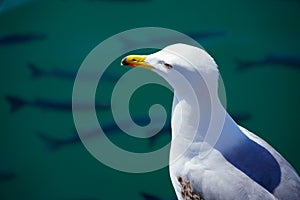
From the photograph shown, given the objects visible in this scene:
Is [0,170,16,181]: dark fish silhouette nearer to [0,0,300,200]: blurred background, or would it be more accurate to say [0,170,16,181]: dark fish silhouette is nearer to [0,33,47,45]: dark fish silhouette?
[0,0,300,200]: blurred background

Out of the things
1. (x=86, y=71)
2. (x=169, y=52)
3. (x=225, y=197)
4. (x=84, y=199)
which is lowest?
(x=84, y=199)

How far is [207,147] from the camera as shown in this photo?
133 cm

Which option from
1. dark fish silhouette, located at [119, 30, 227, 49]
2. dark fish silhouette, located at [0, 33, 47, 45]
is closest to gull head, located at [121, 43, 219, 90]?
dark fish silhouette, located at [119, 30, 227, 49]

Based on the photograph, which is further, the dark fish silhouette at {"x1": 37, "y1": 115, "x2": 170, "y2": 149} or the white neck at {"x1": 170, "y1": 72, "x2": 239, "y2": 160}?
the dark fish silhouette at {"x1": 37, "y1": 115, "x2": 170, "y2": 149}

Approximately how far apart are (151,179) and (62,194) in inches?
9.5

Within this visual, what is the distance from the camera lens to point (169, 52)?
50.3 inches

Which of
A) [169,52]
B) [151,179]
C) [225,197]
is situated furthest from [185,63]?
[151,179]

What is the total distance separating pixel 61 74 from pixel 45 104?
0.30 ft

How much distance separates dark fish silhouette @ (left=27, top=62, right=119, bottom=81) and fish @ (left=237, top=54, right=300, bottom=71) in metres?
0.32

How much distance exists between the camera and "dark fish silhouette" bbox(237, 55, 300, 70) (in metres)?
1.63

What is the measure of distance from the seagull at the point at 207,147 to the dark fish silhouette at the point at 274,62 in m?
0.30

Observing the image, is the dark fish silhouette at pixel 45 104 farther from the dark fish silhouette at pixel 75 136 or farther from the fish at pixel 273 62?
the fish at pixel 273 62

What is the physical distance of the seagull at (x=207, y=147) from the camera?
4.12 feet

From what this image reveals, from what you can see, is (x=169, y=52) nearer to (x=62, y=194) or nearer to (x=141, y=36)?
(x=141, y=36)
